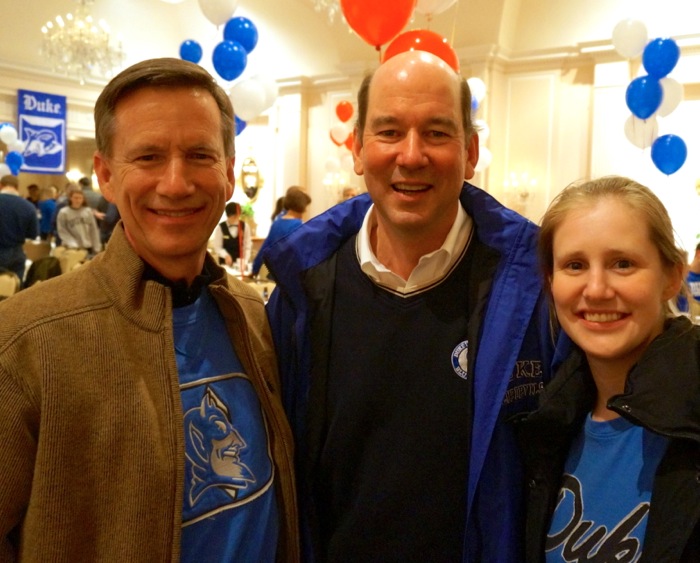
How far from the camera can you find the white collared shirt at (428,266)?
1651mm

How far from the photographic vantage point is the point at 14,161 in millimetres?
10281

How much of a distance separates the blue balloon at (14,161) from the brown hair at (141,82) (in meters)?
10.1

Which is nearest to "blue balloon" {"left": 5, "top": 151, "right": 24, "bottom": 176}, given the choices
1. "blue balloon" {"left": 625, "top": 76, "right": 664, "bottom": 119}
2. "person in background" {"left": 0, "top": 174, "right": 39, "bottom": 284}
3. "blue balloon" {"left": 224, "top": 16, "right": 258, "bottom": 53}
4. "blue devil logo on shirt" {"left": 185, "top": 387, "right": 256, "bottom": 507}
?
"person in background" {"left": 0, "top": 174, "right": 39, "bottom": 284}

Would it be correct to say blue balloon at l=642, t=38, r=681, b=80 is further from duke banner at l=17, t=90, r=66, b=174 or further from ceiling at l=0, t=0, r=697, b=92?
duke banner at l=17, t=90, r=66, b=174

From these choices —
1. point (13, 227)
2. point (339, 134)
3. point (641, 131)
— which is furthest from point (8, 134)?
point (641, 131)

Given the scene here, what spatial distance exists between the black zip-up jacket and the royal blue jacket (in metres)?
0.08

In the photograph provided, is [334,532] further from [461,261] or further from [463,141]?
[463,141]

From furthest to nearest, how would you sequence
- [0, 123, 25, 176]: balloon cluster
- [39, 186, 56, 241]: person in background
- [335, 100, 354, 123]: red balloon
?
[39, 186, 56, 241]: person in background → [0, 123, 25, 176]: balloon cluster → [335, 100, 354, 123]: red balloon

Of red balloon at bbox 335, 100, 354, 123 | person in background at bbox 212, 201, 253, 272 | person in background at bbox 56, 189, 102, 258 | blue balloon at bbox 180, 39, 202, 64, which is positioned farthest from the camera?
red balloon at bbox 335, 100, 354, 123

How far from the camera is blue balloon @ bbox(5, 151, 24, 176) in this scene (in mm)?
10231

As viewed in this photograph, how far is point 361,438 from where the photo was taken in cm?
160

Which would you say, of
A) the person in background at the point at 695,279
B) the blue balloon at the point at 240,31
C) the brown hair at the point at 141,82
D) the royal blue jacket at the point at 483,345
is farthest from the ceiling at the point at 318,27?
the brown hair at the point at 141,82

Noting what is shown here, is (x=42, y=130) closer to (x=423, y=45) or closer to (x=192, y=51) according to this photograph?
(x=192, y=51)

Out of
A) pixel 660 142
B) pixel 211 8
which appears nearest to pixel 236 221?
pixel 211 8
